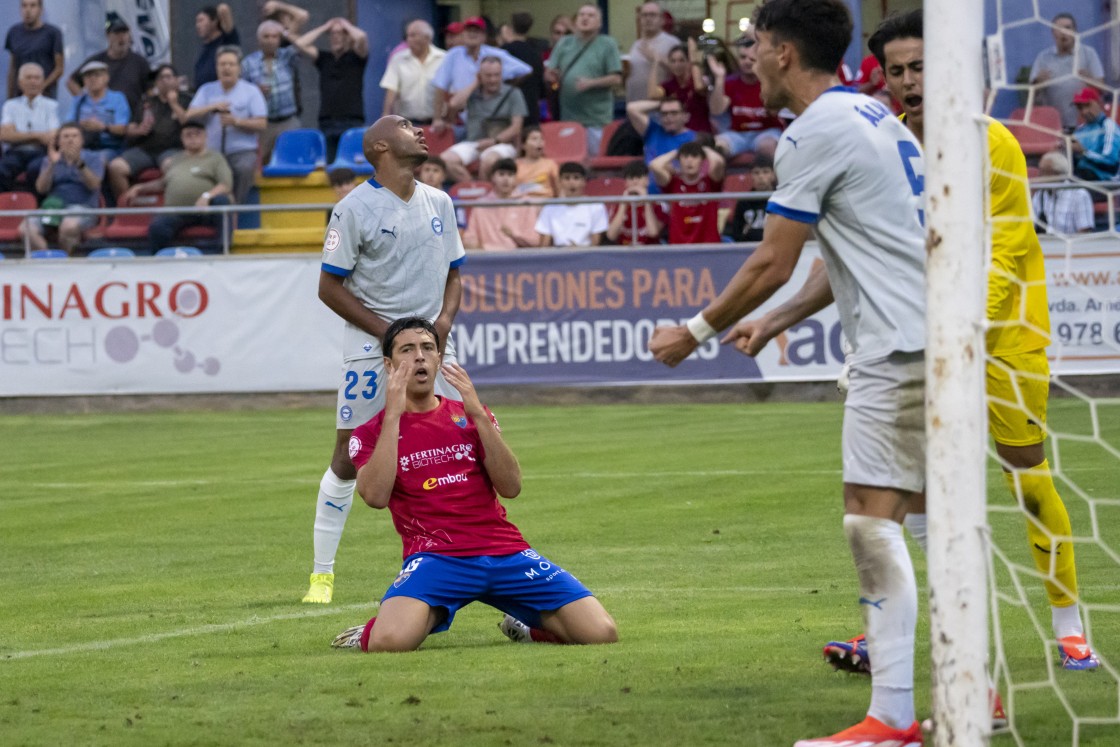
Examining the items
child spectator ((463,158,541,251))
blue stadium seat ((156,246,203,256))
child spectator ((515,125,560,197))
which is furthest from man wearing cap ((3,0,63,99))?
child spectator ((463,158,541,251))

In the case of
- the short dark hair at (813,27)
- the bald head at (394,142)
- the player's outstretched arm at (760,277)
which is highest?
the short dark hair at (813,27)

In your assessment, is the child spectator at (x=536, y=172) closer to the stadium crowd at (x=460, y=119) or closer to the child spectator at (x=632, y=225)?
the stadium crowd at (x=460, y=119)

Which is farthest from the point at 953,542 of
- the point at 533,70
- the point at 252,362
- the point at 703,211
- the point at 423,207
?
the point at 533,70

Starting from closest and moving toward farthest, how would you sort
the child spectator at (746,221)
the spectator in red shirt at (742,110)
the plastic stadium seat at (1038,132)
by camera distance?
the plastic stadium seat at (1038,132), the child spectator at (746,221), the spectator in red shirt at (742,110)

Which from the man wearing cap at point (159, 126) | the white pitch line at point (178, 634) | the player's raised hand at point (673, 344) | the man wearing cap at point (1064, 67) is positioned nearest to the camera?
the player's raised hand at point (673, 344)

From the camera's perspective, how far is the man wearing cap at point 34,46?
23.3 metres

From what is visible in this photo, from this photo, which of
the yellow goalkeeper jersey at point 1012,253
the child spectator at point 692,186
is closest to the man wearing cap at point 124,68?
the child spectator at point 692,186

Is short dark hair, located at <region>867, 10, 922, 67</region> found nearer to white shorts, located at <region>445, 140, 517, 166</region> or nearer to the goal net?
the goal net

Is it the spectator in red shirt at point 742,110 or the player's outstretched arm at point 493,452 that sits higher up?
the spectator in red shirt at point 742,110

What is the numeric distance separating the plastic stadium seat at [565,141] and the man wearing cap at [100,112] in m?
5.65

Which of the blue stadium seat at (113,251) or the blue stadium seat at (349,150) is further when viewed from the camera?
the blue stadium seat at (349,150)

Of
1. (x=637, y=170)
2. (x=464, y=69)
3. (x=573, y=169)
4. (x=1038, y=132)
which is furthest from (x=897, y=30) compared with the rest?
(x=464, y=69)

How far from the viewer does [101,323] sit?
18.9 meters

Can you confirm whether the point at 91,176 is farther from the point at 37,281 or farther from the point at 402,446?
the point at 402,446
